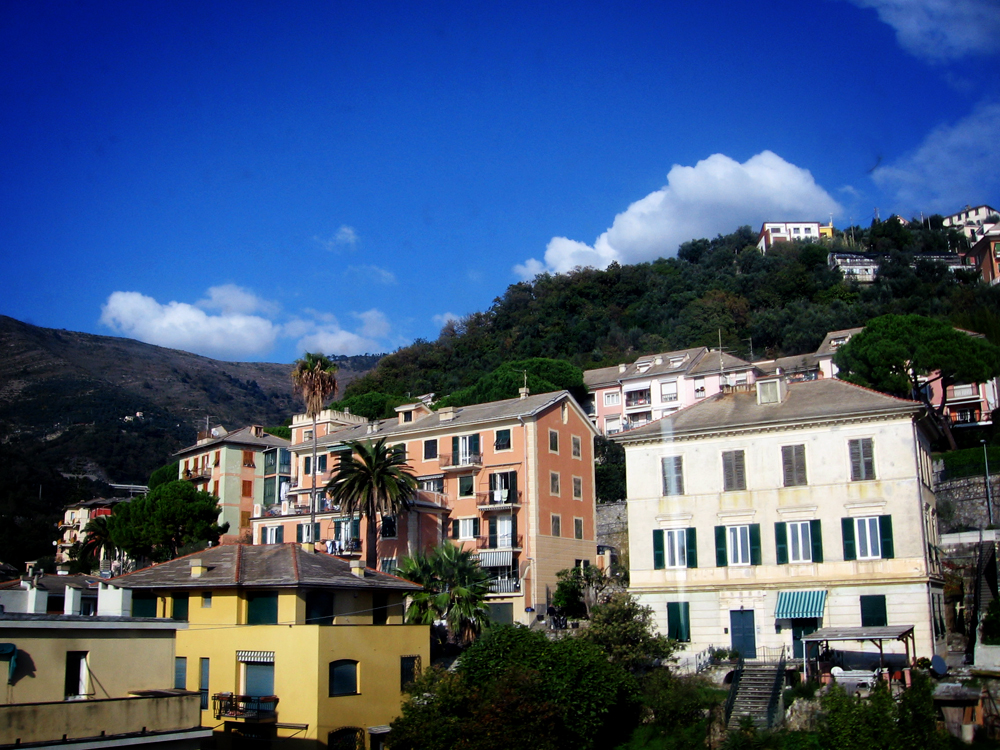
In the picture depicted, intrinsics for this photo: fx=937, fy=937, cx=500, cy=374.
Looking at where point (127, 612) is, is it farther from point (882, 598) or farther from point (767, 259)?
point (767, 259)

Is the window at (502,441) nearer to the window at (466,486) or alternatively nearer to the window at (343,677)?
the window at (466,486)

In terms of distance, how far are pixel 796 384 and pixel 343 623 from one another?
22869 mm

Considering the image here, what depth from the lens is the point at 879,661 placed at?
3550cm

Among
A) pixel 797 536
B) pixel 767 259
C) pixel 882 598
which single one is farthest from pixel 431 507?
pixel 767 259

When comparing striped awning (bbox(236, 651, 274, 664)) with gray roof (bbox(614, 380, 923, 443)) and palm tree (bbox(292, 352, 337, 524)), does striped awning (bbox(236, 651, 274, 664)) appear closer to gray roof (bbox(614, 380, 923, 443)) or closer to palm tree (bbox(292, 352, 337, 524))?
gray roof (bbox(614, 380, 923, 443))

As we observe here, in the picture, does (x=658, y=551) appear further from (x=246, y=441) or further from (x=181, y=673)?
(x=246, y=441)

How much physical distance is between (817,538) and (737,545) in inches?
131

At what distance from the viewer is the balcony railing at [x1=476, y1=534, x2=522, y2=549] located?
175 ft

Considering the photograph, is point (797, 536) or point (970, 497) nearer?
point (797, 536)

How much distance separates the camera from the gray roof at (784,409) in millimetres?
38719

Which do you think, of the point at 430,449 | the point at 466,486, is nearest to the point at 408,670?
the point at 466,486

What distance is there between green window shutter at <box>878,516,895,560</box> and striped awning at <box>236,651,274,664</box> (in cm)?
2409

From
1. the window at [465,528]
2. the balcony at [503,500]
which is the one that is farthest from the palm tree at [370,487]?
the window at [465,528]

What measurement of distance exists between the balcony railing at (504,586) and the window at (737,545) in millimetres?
14108
